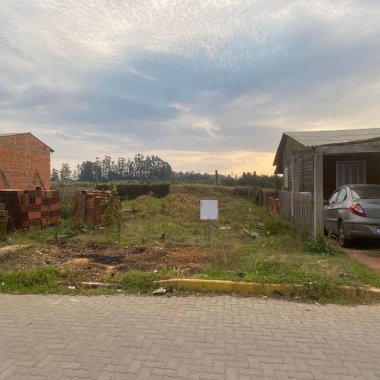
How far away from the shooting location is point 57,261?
836 cm

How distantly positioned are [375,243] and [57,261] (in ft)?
25.6

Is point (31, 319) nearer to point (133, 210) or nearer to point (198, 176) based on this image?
point (133, 210)

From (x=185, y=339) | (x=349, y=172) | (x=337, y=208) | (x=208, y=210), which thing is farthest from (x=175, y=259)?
(x=349, y=172)

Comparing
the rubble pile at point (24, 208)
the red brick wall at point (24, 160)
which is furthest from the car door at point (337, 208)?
the red brick wall at point (24, 160)

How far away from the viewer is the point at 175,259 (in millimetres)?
8297

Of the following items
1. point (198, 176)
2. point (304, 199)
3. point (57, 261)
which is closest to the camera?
point (57, 261)

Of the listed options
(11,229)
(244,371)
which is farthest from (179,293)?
(11,229)

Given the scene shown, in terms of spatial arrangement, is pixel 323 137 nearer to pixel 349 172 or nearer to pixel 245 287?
pixel 349 172

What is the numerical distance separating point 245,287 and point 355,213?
453 cm

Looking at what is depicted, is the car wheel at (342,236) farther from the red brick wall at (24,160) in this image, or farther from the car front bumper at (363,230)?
the red brick wall at (24,160)

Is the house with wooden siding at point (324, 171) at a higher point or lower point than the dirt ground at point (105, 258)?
higher

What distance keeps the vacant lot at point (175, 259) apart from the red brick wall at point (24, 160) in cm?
807

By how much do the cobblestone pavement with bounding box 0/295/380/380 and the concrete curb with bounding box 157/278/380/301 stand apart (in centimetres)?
30

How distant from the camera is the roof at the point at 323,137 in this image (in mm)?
14383
